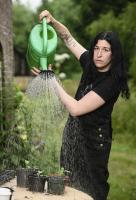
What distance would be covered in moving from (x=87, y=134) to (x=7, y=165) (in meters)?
1.52

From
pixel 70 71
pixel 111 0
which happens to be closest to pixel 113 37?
pixel 111 0

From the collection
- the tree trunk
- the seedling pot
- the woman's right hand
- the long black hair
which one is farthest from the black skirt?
the tree trunk

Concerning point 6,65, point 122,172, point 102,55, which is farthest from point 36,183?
point 122,172

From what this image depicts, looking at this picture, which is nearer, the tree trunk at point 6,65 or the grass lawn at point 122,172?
the tree trunk at point 6,65

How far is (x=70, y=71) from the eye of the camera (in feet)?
119

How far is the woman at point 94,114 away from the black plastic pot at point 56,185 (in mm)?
473

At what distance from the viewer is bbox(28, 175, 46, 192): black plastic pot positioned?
4074 millimetres

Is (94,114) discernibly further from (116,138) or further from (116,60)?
(116,138)

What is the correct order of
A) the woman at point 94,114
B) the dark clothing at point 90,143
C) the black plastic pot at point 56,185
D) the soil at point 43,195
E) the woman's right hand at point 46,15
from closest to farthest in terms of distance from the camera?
1. the soil at point 43,195
2. the black plastic pot at point 56,185
3. the woman at point 94,114
4. the dark clothing at point 90,143
5. the woman's right hand at point 46,15

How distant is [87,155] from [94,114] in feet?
1.04

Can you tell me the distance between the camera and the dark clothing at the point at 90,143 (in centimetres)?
448

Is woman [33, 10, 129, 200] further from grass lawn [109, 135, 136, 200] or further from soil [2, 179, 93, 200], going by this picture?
grass lawn [109, 135, 136, 200]

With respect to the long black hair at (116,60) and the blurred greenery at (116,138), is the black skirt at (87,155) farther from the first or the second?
the long black hair at (116,60)

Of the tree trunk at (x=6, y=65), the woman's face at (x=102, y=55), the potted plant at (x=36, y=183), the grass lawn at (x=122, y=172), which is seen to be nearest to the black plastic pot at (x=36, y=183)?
the potted plant at (x=36, y=183)
